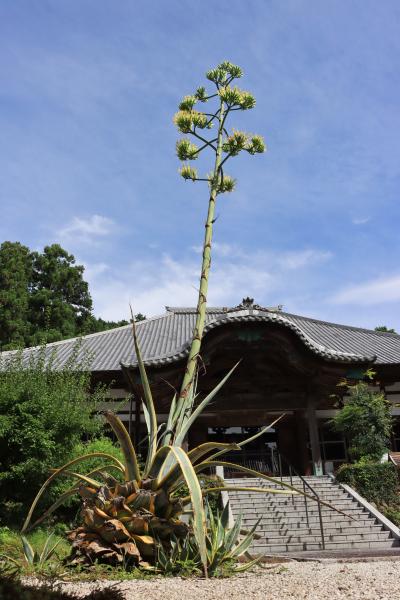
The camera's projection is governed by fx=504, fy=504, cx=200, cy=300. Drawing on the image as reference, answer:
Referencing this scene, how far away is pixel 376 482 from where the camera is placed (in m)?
11.6

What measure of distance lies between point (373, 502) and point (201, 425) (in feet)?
20.5

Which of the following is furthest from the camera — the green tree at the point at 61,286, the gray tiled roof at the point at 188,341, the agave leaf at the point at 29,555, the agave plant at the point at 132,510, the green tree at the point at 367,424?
the green tree at the point at 61,286

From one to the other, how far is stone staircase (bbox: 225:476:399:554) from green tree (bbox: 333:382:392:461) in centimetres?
128

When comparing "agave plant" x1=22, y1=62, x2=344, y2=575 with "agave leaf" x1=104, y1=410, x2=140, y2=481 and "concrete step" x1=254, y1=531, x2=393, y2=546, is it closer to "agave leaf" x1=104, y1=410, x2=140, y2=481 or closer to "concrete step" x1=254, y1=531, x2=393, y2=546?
"agave leaf" x1=104, y1=410, x2=140, y2=481

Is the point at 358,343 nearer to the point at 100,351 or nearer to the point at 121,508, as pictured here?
the point at 100,351

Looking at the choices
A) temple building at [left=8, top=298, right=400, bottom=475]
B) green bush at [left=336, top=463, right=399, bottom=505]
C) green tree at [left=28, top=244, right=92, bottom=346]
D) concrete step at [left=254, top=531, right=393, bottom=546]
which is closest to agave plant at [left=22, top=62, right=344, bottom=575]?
concrete step at [left=254, top=531, right=393, bottom=546]

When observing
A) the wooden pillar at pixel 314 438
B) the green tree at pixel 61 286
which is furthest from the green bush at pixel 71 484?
the green tree at pixel 61 286

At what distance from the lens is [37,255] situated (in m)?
35.2

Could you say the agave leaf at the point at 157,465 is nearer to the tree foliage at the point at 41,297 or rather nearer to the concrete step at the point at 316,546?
the concrete step at the point at 316,546

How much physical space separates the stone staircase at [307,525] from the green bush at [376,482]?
0.49 meters

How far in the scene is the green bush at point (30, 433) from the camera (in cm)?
864

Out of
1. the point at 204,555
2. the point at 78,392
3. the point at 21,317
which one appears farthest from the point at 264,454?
the point at 21,317

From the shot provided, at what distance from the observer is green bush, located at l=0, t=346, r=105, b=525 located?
864 centimetres

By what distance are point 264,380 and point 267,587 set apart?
11155 millimetres
